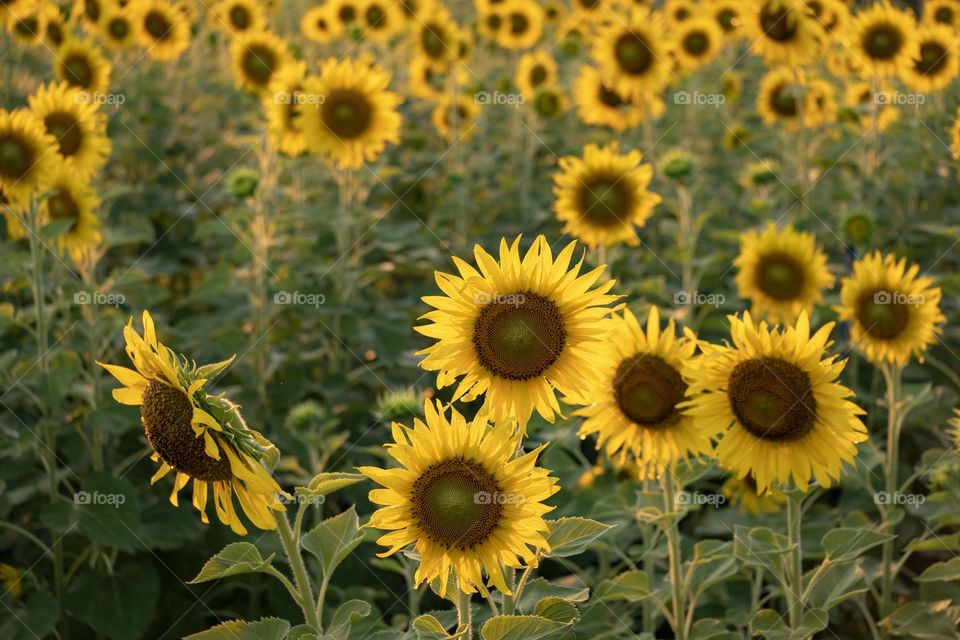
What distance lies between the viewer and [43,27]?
5.64 meters

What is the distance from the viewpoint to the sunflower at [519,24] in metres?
7.44

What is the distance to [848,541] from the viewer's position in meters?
2.44

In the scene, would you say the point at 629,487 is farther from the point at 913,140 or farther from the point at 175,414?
Answer: the point at 913,140

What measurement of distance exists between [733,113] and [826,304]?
4300mm

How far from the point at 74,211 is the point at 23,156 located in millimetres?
384

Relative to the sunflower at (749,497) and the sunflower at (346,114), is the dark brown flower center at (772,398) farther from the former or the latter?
the sunflower at (346,114)

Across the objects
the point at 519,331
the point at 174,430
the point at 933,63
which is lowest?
the point at 174,430

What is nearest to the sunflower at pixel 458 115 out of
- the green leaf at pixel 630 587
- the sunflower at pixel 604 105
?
the sunflower at pixel 604 105

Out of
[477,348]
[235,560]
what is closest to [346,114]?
[477,348]

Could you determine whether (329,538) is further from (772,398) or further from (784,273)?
(784,273)

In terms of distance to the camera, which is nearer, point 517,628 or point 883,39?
point 517,628

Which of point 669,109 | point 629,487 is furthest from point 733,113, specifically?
point 629,487

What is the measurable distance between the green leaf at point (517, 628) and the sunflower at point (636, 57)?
174 inches

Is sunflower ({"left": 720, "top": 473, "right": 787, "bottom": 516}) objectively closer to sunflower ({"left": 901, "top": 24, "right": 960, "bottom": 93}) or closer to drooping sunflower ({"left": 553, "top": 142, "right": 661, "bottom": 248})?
drooping sunflower ({"left": 553, "top": 142, "right": 661, "bottom": 248})
